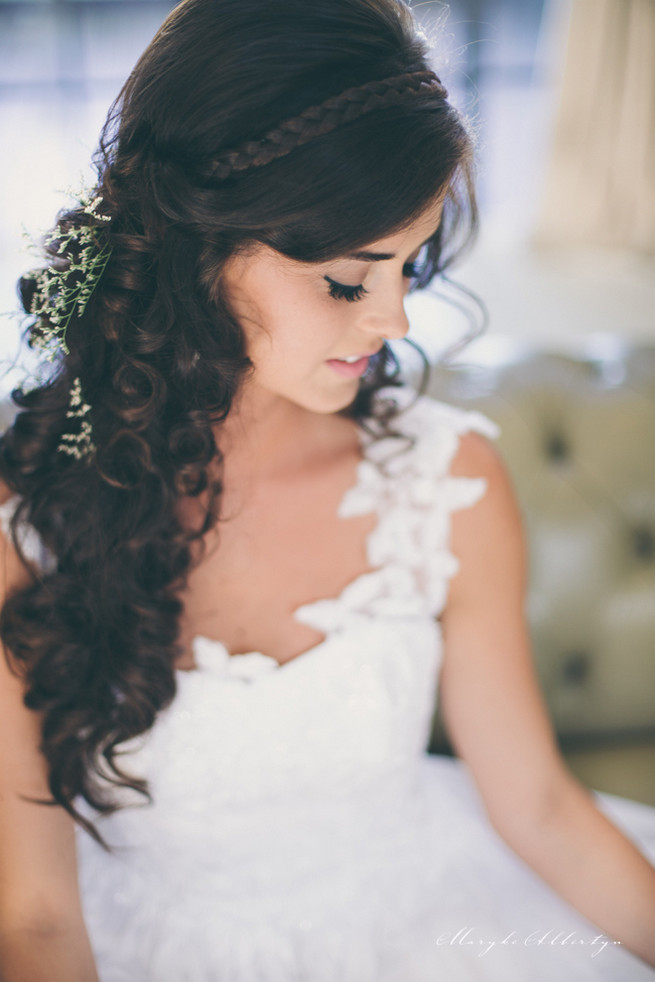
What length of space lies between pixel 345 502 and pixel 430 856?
1.74 ft

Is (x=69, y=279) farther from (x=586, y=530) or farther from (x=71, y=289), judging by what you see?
(x=586, y=530)

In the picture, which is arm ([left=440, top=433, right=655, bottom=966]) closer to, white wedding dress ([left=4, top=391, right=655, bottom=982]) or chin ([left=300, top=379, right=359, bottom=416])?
white wedding dress ([left=4, top=391, right=655, bottom=982])

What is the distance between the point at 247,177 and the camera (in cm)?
70

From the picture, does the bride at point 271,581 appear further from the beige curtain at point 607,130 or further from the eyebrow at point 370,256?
the beige curtain at point 607,130

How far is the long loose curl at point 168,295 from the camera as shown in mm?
699

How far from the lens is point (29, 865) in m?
0.88

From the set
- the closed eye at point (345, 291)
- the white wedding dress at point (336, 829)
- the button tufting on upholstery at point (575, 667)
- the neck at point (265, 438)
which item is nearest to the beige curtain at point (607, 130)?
the button tufting on upholstery at point (575, 667)

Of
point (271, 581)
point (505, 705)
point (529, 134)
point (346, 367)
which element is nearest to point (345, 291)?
point (346, 367)

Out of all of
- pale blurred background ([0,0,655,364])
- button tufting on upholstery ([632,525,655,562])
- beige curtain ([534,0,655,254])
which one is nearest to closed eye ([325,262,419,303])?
button tufting on upholstery ([632,525,655,562])

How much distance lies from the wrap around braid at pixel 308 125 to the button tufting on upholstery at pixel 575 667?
0.93 metres

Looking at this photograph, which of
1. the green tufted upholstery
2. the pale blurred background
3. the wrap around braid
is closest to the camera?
the wrap around braid

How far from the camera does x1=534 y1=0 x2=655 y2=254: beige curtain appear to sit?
321 centimetres

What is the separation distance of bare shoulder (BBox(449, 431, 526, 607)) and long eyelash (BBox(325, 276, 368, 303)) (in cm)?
34

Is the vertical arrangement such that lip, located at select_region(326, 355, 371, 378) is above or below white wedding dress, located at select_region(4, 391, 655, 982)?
above
